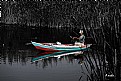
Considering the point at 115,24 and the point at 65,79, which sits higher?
the point at 115,24

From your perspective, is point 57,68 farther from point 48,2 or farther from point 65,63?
point 48,2

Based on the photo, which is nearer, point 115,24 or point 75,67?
point 115,24

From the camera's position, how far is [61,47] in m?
35.9

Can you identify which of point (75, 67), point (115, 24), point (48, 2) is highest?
point (48, 2)

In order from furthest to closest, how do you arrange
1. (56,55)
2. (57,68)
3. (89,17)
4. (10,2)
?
(10,2) < (56,55) < (57,68) < (89,17)

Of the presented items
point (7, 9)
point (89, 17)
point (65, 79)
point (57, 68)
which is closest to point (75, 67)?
point (57, 68)

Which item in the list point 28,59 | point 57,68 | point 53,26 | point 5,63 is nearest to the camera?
point 57,68

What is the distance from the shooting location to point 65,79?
20250 millimetres

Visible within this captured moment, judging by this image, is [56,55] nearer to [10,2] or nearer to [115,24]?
[115,24]

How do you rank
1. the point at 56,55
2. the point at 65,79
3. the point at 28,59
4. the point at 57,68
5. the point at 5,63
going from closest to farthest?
the point at 65,79
the point at 57,68
the point at 5,63
the point at 28,59
the point at 56,55

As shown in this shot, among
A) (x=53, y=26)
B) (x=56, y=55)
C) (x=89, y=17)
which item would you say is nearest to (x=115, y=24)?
(x=89, y=17)

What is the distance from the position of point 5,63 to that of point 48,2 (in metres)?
88.6

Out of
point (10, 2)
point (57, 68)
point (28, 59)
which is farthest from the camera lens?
point (10, 2)

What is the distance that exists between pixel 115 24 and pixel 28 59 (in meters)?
24.4
